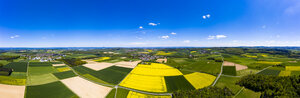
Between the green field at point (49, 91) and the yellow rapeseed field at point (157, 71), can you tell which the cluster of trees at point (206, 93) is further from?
the green field at point (49, 91)

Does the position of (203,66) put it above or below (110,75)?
above

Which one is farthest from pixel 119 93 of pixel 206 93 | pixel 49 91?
pixel 206 93

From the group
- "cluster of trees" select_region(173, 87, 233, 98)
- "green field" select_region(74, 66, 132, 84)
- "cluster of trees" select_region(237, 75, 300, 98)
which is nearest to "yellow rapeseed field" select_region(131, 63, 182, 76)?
"green field" select_region(74, 66, 132, 84)

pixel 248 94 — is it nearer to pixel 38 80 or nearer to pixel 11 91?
pixel 11 91

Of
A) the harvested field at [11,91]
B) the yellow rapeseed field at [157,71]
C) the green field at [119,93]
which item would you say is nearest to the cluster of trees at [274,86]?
the yellow rapeseed field at [157,71]

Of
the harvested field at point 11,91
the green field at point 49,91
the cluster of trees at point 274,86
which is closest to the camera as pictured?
the harvested field at point 11,91

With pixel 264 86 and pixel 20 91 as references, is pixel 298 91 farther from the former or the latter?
pixel 20 91
